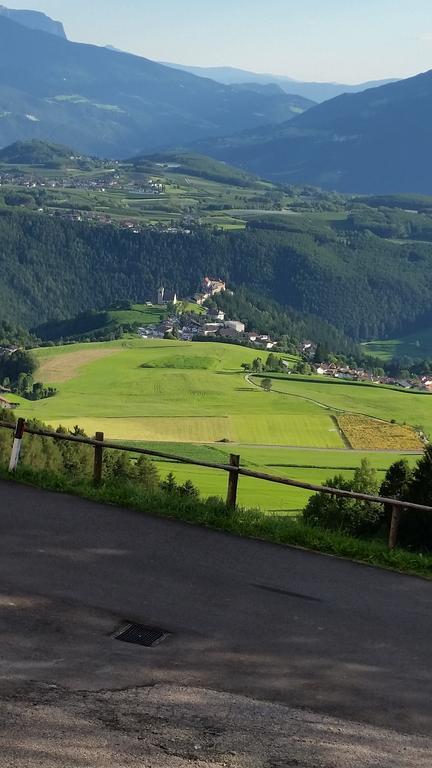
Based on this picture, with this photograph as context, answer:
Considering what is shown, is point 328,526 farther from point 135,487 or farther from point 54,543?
point 54,543

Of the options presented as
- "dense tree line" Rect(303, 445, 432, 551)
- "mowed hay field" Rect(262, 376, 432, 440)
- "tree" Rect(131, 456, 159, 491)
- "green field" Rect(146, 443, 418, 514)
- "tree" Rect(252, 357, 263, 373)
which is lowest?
"green field" Rect(146, 443, 418, 514)

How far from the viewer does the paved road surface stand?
28.6 ft

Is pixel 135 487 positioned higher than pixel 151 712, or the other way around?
pixel 135 487

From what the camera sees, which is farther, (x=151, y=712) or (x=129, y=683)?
(x=129, y=683)

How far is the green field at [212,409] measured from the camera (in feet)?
243

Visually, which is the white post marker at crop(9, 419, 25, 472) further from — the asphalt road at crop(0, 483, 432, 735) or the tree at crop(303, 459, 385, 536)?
the tree at crop(303, 459, 385, 536)

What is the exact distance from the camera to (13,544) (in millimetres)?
12359

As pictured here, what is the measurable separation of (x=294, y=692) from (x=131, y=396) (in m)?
106

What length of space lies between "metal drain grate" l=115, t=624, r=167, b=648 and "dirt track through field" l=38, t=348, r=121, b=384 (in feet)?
386

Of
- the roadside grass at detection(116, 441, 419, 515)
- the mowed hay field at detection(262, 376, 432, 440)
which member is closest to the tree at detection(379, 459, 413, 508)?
the roadside grass at detection(116, 441, 419, 515)

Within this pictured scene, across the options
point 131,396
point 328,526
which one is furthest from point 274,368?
point 328,526

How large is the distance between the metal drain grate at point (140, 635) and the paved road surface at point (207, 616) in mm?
113

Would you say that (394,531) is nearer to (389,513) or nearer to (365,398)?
(389,513)

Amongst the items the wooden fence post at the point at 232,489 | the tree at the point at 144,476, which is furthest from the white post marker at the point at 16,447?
the wooden fence post at the point at 232,489
